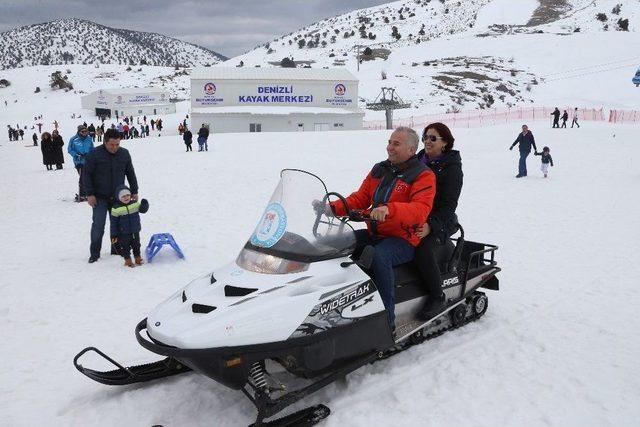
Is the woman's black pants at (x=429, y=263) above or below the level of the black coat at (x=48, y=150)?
below

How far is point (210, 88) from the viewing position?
44.5m

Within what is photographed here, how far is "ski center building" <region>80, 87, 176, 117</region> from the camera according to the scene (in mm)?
61719

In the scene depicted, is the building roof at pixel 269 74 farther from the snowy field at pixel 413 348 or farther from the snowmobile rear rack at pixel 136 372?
the snowmobile rear rack at pixel 136 372

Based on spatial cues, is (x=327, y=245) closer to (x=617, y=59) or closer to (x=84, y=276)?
(x=84, y=276)

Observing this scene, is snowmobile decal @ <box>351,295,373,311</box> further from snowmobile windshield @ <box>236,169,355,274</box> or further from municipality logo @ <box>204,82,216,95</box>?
municipality logo @ <box>204,82,216,95</box>

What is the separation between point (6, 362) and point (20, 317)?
1240 mm

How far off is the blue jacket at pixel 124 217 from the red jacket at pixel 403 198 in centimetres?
435

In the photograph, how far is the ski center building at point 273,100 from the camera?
43938mm

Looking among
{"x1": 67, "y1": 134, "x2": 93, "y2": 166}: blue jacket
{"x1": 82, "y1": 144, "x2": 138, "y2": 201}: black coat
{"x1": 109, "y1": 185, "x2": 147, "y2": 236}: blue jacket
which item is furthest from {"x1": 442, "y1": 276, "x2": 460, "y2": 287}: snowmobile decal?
{"x1": 67, "y1": 134, "x2": 93, "y2": 166}: blue jacket

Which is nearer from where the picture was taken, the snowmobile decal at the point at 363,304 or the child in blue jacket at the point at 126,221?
the snowmobile decal at the point at 363,304

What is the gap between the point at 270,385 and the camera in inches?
153

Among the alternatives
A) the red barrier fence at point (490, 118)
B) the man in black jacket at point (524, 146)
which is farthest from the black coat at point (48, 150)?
the red barrier fence at point (490, 118)

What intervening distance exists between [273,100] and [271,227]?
142ft

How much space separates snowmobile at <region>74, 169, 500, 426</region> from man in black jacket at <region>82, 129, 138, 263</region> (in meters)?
4.02
